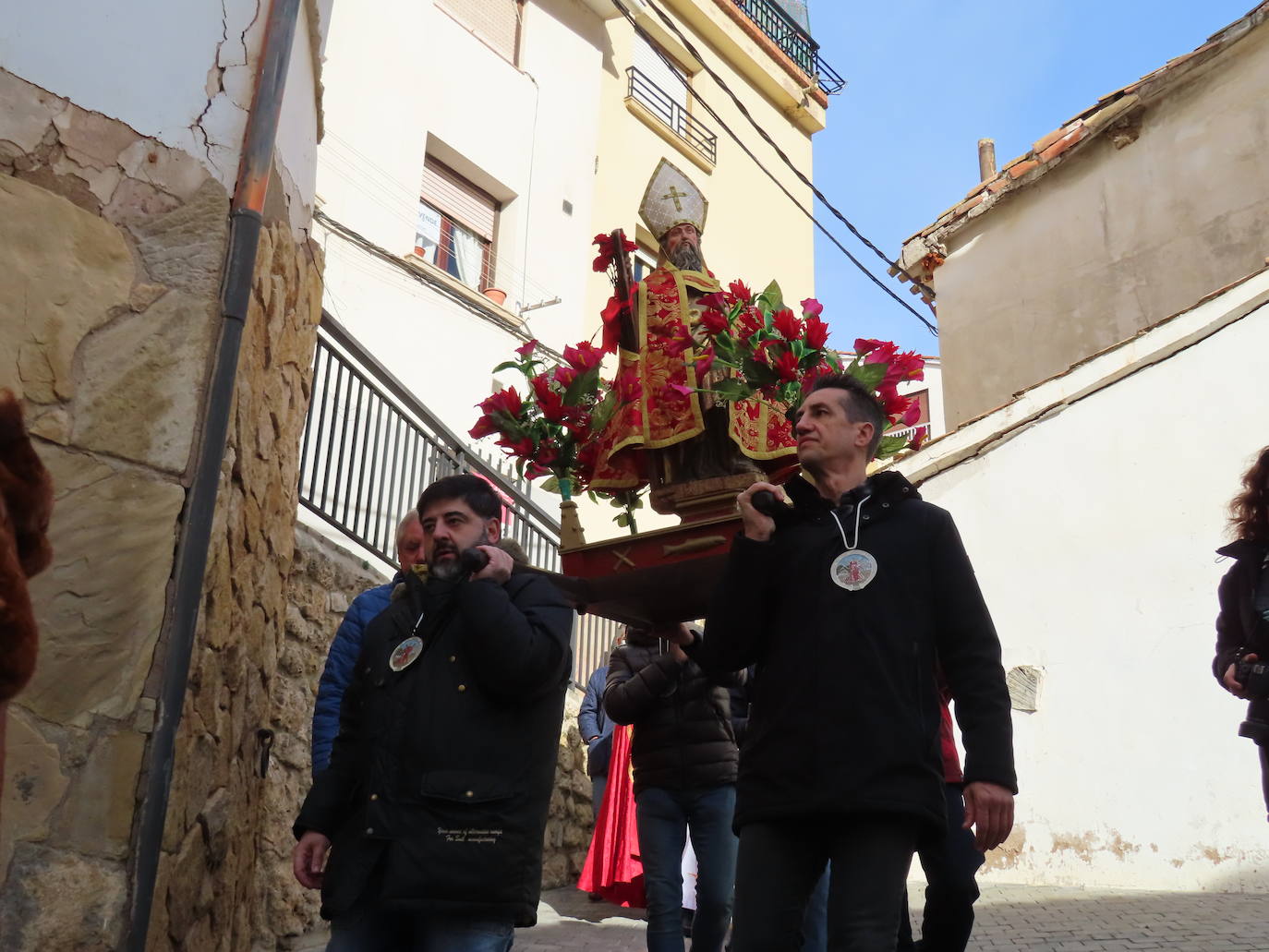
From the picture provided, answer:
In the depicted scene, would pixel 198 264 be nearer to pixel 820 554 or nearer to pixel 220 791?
pixel 220 791

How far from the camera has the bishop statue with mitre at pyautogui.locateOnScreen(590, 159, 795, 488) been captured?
12.4ft

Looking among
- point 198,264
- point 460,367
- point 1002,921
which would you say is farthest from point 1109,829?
point 460,367

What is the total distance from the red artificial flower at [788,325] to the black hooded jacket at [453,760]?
125 centimetres

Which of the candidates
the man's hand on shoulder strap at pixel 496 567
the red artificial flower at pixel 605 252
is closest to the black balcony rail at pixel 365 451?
the red artificial flower at pixel 605 252

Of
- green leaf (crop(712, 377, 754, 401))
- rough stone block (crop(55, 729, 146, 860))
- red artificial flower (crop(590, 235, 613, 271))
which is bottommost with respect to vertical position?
rough stone block (crop(55, 729, 146, 860))

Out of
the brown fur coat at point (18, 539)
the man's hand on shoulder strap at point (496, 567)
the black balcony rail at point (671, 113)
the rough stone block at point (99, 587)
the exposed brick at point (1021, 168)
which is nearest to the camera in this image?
the brown fur coat at point (18, 539)

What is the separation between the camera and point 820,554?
2.64 metres

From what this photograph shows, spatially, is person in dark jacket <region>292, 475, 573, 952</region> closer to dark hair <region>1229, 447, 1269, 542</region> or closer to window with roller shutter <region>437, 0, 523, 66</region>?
dark hair <region>1229, 447, 1269, 542</region>

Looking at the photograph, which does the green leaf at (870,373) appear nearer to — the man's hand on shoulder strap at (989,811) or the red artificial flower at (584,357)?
the red artificial flower at (584,357)

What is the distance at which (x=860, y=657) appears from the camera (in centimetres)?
245

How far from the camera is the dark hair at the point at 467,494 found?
3.00m

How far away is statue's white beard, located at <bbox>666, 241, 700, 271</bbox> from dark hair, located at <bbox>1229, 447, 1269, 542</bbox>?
197 centimetres

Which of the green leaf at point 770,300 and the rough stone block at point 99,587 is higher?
the green leaf at point 770,300

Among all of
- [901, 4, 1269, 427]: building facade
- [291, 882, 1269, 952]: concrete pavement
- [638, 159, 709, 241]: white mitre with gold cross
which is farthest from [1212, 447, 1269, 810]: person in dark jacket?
[901, 4, 1269, 427]: building facade
